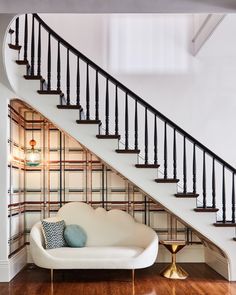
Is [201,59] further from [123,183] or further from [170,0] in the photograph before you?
[170,0]

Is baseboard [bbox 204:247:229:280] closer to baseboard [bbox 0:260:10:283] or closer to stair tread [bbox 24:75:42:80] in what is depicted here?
baseboard [bbox 0:260:10:283]

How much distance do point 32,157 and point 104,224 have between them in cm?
153

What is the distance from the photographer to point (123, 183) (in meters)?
6.93

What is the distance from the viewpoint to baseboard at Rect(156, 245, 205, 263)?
6820 millimetres

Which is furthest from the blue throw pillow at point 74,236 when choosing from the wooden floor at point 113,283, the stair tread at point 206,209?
the stair tread at point 206,209

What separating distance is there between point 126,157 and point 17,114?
6.13 feet

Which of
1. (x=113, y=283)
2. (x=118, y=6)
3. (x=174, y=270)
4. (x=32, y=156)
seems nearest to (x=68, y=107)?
(x=32, y=156)

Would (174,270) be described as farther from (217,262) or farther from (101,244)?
(101,244)

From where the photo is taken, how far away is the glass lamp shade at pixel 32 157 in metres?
6.77

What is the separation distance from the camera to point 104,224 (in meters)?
6.45

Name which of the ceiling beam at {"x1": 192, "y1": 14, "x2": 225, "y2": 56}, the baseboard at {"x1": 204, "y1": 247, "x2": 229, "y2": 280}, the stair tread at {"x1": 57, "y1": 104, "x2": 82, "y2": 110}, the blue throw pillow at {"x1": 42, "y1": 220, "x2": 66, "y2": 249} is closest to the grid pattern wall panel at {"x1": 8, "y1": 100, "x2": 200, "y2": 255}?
the baseboard at {"x1": 204, "y1": 247, "x2": 229, "y2": 280}

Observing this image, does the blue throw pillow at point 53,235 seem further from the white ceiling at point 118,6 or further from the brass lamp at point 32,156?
the white ceiling at point 118,6

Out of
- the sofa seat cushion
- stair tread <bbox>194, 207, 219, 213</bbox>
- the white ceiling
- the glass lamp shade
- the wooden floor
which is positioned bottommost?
the wooden floor

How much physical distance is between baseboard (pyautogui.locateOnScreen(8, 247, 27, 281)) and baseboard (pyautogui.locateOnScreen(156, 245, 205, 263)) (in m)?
2.06
